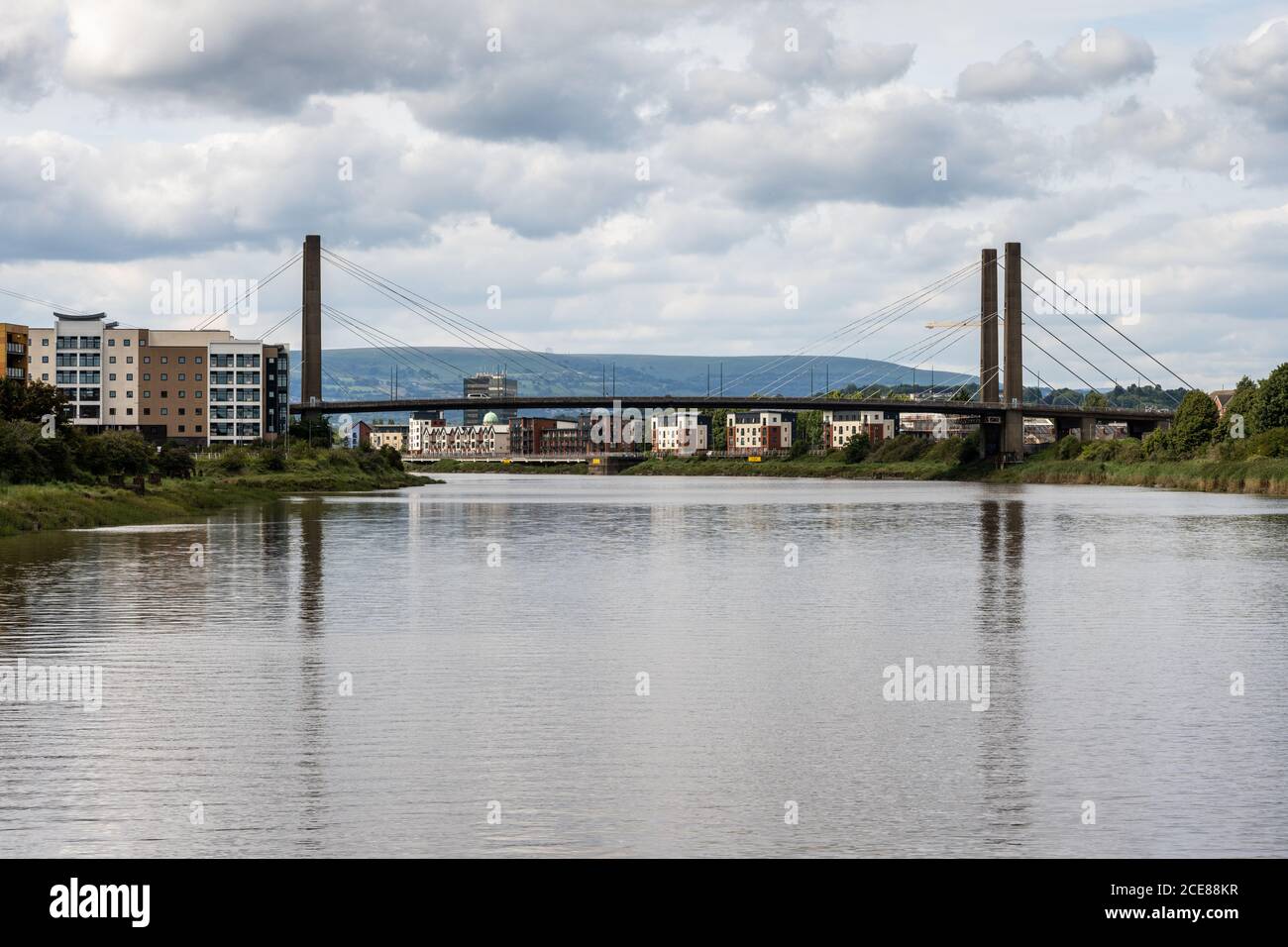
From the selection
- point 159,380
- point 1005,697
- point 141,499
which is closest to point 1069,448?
point 141,499

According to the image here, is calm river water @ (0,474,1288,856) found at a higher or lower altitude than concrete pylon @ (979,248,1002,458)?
lower

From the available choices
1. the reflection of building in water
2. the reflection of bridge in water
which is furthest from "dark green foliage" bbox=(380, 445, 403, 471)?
the reflection of building in water

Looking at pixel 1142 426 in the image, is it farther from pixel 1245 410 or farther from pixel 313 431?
pixel 313 431

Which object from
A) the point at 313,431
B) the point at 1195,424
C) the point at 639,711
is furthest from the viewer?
the point at 313,431

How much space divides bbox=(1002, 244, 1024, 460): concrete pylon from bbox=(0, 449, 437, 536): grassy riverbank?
5498cm

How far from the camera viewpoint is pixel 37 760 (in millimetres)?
12781

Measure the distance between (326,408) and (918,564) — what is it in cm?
9149

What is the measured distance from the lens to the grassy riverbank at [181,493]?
4700cm

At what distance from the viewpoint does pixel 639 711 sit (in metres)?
15.3

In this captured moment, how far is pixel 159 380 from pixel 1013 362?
8697 centimetres

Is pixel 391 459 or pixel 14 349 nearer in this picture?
pixel 14 349

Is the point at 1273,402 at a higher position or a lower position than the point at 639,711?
higher

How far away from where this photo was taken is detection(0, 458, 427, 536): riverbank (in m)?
46.2

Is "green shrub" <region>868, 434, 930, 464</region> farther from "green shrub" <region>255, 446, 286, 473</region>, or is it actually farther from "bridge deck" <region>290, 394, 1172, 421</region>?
"green shrub" <region>255, 446, 286, 473</region>
